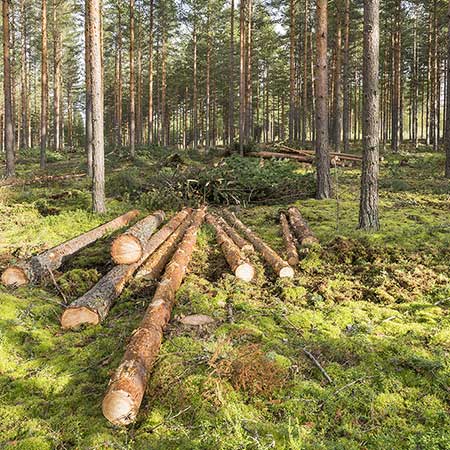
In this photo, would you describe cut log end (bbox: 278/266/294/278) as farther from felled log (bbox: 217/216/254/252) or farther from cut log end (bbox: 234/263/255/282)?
felled log (bbox: 217/216/254/252)

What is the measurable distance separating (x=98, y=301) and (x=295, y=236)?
15.7 feet

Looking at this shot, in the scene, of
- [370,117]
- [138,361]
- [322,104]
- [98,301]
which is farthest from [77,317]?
[322,104]

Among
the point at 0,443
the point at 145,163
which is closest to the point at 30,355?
the point at 0,443

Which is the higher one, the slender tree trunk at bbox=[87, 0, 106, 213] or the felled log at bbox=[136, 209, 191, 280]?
the slender tree trunk at bbox=[87, 0, 106, 213]

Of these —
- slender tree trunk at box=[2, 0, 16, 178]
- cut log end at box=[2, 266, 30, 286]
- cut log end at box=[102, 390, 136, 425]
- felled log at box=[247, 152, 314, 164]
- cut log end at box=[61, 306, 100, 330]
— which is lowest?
cut log end at box=[102, 390, 136, 425]

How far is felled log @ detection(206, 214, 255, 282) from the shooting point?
6355 millimetres

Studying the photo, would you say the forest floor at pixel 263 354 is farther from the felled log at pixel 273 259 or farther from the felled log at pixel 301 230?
the felled log at pixel 301 230

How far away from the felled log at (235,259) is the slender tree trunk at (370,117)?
119 inches

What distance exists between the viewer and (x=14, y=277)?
623cm

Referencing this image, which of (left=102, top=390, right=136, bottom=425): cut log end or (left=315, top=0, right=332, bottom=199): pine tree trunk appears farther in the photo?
(left=315, top=0, right=332, bottom=199): pine tree trunk

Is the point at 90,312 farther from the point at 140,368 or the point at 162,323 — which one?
the point at 140,368

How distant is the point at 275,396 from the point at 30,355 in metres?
2.90

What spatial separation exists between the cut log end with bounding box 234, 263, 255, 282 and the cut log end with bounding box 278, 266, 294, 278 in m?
0.49

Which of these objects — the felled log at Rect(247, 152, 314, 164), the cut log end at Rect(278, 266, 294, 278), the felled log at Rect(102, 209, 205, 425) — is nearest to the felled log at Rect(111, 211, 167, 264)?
the felled log at Rect(102, 209, 205, 425)
